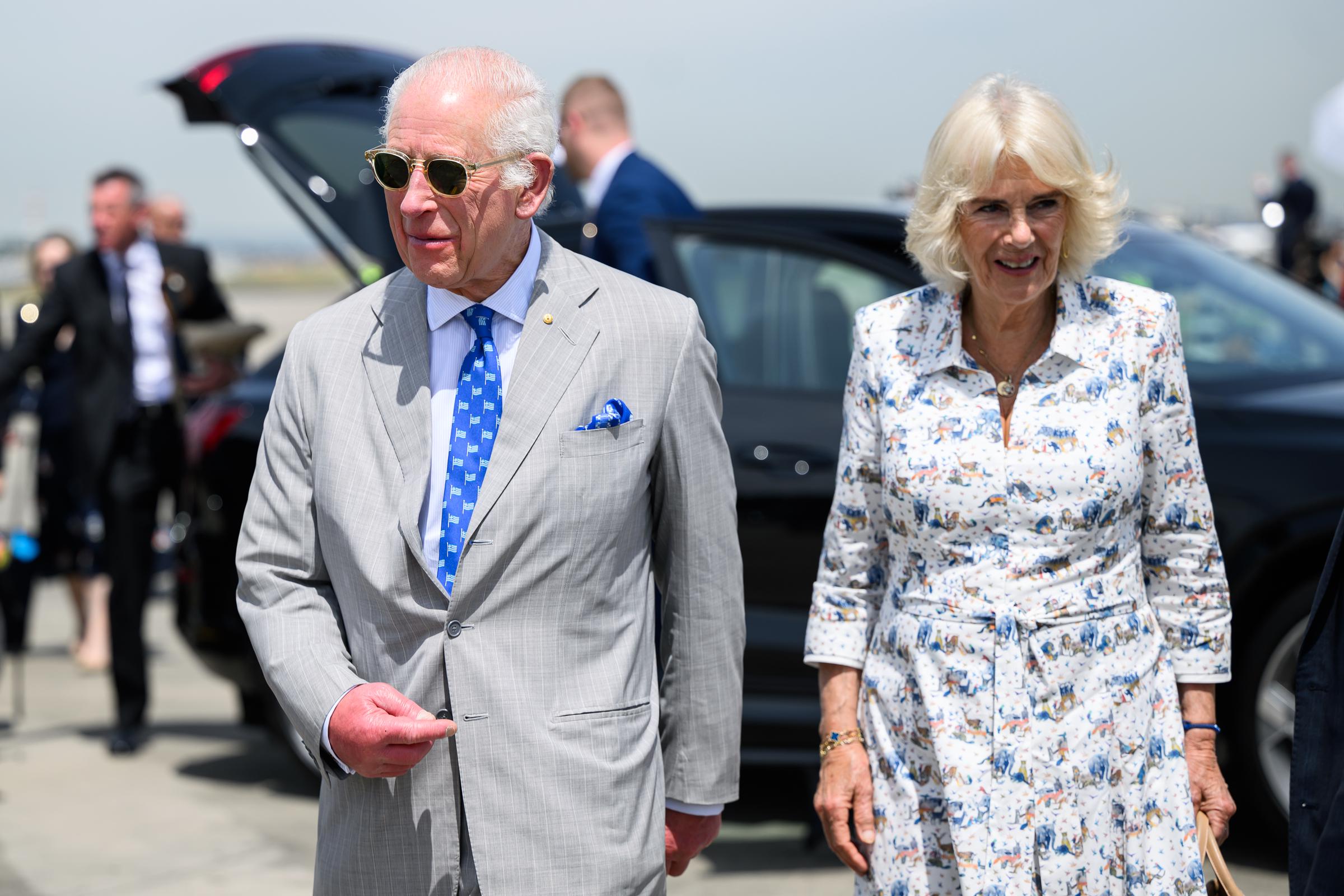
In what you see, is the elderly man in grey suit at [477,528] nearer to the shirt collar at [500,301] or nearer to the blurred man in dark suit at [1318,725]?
the shirt collar at [500,301]

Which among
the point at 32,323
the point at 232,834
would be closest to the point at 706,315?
the point at 232,834

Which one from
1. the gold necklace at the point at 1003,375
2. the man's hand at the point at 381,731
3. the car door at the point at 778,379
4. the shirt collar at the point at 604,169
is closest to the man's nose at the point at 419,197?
the man's hand at the point at 381,731

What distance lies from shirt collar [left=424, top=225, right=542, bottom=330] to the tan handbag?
129 centimetres

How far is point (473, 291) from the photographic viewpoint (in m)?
2.25

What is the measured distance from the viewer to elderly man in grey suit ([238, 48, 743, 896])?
2.10m

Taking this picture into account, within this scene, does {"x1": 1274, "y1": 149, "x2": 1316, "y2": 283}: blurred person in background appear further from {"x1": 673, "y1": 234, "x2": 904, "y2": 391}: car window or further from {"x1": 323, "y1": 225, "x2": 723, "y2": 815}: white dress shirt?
{"x1": 323, "y1": 225, "x2": 723, "y2": 815}: white dress shirt

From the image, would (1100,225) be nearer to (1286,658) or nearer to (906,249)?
(906,249)

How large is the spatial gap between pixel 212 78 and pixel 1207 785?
11.8 ft

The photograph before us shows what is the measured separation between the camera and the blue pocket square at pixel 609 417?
2.17 m

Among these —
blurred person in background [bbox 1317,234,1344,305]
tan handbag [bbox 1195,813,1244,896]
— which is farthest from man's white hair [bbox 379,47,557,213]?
blurred person in background [bbox 1317,234,1344,305]

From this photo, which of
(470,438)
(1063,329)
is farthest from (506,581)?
(1063,329)

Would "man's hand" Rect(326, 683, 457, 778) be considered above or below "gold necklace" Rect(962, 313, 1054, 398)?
below

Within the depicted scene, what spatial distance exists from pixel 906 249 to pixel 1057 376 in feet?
1.19

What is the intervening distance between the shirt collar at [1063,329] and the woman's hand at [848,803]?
621 mm
